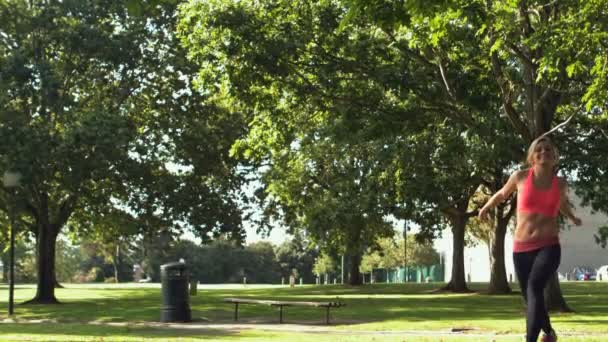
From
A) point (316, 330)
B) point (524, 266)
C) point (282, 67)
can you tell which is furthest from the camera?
point (282, 67)

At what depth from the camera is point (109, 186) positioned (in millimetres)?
31969

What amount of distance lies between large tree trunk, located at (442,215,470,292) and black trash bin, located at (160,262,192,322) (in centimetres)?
2091

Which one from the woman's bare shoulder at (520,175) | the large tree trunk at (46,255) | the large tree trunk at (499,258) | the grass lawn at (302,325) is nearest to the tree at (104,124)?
the large tree trunk at (46,255)

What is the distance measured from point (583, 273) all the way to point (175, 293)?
7216cm

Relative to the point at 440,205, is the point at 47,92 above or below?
above

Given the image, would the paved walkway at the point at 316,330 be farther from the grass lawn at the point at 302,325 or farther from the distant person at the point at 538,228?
the distant person at the point at 538,228

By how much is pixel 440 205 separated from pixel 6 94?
46.8 feet

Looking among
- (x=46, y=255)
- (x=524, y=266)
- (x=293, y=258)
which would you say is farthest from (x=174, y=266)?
(x=293, y=258)

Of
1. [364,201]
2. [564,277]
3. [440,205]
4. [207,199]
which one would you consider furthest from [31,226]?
[564,277]

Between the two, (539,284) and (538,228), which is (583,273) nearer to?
(539,284)

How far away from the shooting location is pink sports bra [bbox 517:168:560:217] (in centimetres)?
727

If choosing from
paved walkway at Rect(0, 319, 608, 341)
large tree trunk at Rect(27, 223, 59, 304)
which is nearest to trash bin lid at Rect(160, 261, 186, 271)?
paved walkway at Rect(0, 319, 608, 341)

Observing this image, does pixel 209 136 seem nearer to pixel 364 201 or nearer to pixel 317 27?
pixel 364 201

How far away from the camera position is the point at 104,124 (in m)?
27.0
